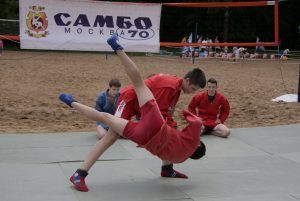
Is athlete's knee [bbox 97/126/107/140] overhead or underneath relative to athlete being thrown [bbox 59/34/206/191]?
underneath

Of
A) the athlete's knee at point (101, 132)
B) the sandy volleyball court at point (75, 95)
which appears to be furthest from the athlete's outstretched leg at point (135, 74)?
the sandy volleyball court at point (75, 95)

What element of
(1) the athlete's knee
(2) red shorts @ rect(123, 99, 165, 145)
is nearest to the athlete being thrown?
(2) red shorts @ rect(123, 99, 165, 145)

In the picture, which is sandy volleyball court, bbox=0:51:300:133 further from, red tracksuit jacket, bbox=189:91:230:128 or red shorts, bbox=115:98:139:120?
red shorts, bbox=115:98:139:120

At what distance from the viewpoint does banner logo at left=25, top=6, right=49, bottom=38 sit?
9.16m

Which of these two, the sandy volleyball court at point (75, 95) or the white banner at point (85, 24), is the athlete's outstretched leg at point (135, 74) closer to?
the sandy volleyball court at point (75, 95)

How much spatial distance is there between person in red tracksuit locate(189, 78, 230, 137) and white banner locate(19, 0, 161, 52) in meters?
2.51

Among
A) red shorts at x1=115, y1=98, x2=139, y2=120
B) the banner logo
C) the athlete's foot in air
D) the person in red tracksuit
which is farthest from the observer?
the banner logo

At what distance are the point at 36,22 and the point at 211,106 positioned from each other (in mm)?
3718

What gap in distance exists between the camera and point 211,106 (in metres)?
7.75

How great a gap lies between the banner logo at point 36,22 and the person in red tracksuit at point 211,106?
3334 millimetres

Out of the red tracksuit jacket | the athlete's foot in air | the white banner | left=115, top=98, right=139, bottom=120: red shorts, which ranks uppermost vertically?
the white banner

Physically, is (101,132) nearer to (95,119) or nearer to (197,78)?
(95,119)

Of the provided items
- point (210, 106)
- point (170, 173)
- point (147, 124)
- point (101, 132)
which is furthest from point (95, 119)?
point (210, 106)

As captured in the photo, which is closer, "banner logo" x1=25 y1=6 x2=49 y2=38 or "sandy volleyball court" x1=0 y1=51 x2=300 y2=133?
"sandy volleyball court" x1=0 y1=51 x2=300 y2=133
